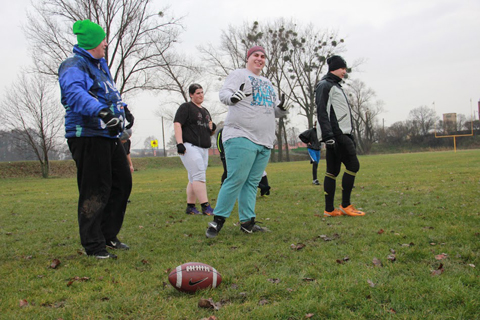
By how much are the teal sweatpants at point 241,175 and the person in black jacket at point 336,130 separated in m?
1.25

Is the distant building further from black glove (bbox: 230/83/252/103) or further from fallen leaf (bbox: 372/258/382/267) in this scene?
fallen leaf (bbox: 372/258/382/267)

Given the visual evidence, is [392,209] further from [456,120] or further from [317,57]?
[456,120]

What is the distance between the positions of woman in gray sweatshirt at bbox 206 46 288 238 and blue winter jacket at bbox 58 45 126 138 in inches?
49.9

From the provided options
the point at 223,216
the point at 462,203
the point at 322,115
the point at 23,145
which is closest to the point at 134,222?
the point at 223,216

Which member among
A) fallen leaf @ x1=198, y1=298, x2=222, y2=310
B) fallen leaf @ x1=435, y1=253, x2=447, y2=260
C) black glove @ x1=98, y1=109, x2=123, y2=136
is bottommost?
fallen leaf @ x1=435, y1=253, x2=447, y2=260

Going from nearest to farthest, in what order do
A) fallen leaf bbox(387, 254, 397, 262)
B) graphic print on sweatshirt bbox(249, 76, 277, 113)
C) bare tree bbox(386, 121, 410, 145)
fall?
fallen leaf bbox(387, 254, 397, 262), graphic print on sweatshirt bbox(249, 76, 277, 113), bare tree bbox(386, 121, 410, 145)

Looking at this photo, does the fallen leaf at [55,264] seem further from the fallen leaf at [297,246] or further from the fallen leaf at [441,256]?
the fallen leaf at [441,256]

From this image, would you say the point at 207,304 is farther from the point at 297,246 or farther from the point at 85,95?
the point at 85,95

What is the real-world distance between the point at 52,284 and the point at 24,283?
0.24m

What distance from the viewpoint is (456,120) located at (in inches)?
A: 2825

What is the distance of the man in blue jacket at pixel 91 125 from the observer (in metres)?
3.38

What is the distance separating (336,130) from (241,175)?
5.95 feet

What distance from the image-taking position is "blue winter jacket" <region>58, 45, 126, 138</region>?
3.34 meters

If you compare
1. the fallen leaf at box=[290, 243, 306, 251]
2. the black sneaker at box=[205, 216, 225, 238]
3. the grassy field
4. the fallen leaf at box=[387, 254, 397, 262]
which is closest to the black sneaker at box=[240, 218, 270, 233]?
the grassy field
